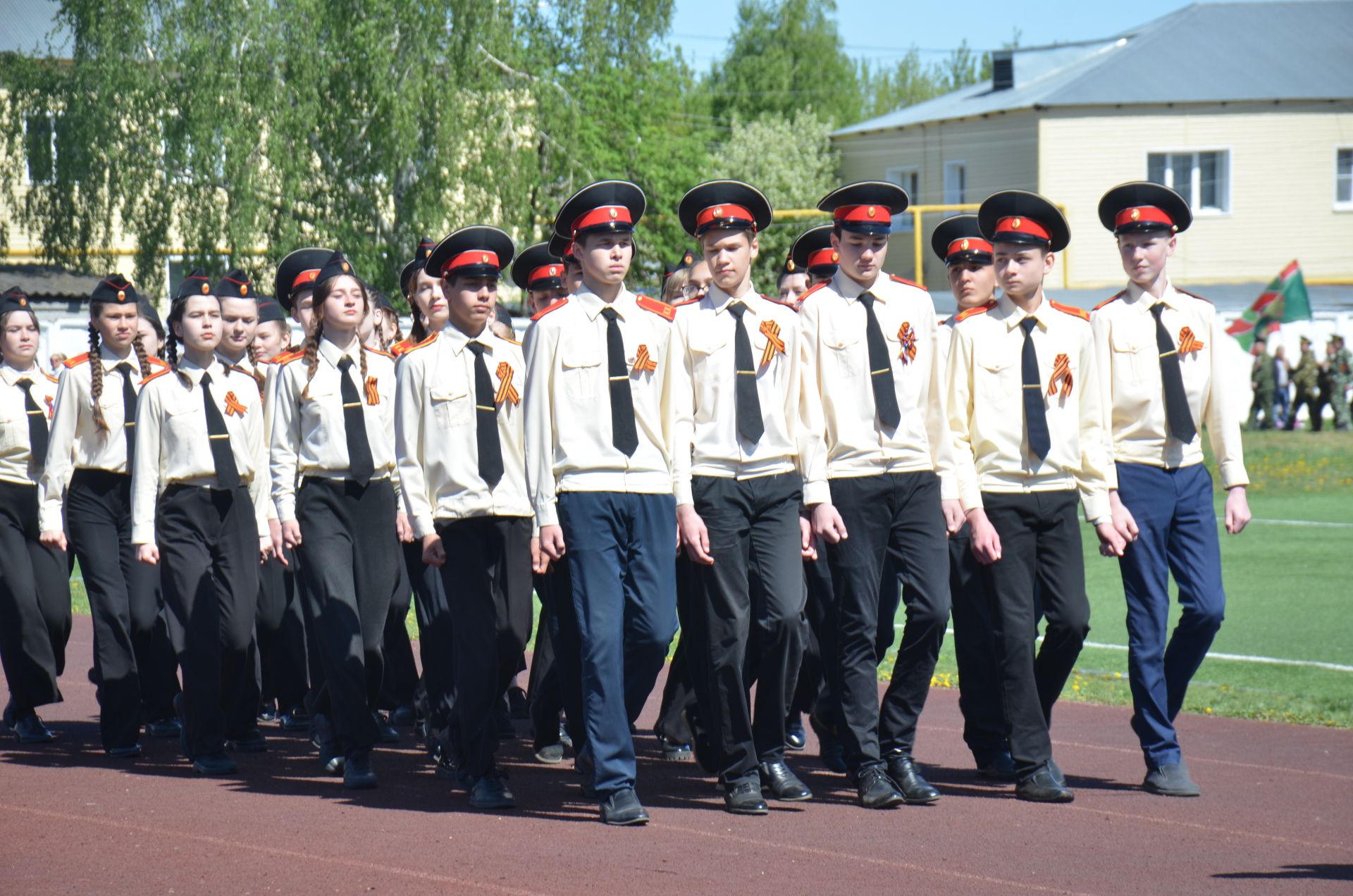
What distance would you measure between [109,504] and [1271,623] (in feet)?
29.1

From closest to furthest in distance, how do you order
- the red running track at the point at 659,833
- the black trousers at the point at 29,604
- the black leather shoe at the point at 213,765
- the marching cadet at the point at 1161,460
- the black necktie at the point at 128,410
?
the red running track at the point at 659,833, the marching cadet at the point at 1161,460, the black leather shoe at the point at 213,765, the black necktie at the point at 128,410, the black trousers at the point at 29,604

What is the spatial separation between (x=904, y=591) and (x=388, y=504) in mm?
2383

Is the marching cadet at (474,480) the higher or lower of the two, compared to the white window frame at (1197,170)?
lower

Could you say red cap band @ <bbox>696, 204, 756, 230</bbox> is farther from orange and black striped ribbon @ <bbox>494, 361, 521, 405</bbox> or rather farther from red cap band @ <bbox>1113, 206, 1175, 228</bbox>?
red cap band @ <bbox>1113, 206, 1175, 228</bbox>

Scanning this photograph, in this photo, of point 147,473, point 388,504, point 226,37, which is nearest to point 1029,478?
point 388,504

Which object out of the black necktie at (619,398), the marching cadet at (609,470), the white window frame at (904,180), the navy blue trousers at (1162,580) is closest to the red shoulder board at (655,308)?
the marching cadet at (609,470)

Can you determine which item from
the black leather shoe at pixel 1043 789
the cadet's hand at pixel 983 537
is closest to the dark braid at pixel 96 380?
the cadet's hand at pixel 983 537

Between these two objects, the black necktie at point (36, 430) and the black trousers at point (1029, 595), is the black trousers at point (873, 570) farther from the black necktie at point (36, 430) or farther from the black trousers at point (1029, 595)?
the black necktie at point (36, 430)

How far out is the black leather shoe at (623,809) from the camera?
6.52 m

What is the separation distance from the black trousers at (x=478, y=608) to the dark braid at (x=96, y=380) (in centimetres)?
238

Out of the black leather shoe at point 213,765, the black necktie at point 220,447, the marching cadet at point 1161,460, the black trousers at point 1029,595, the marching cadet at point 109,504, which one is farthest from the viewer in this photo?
the marching cadet at point 109,504

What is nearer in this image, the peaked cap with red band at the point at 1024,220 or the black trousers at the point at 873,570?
the black trousers at the point at 873,570

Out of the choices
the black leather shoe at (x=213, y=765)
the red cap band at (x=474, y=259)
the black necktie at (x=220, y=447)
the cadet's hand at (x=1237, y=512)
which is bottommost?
the black leather shoe at (x=213, y=765)

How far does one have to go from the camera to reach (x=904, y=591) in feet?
23.3
